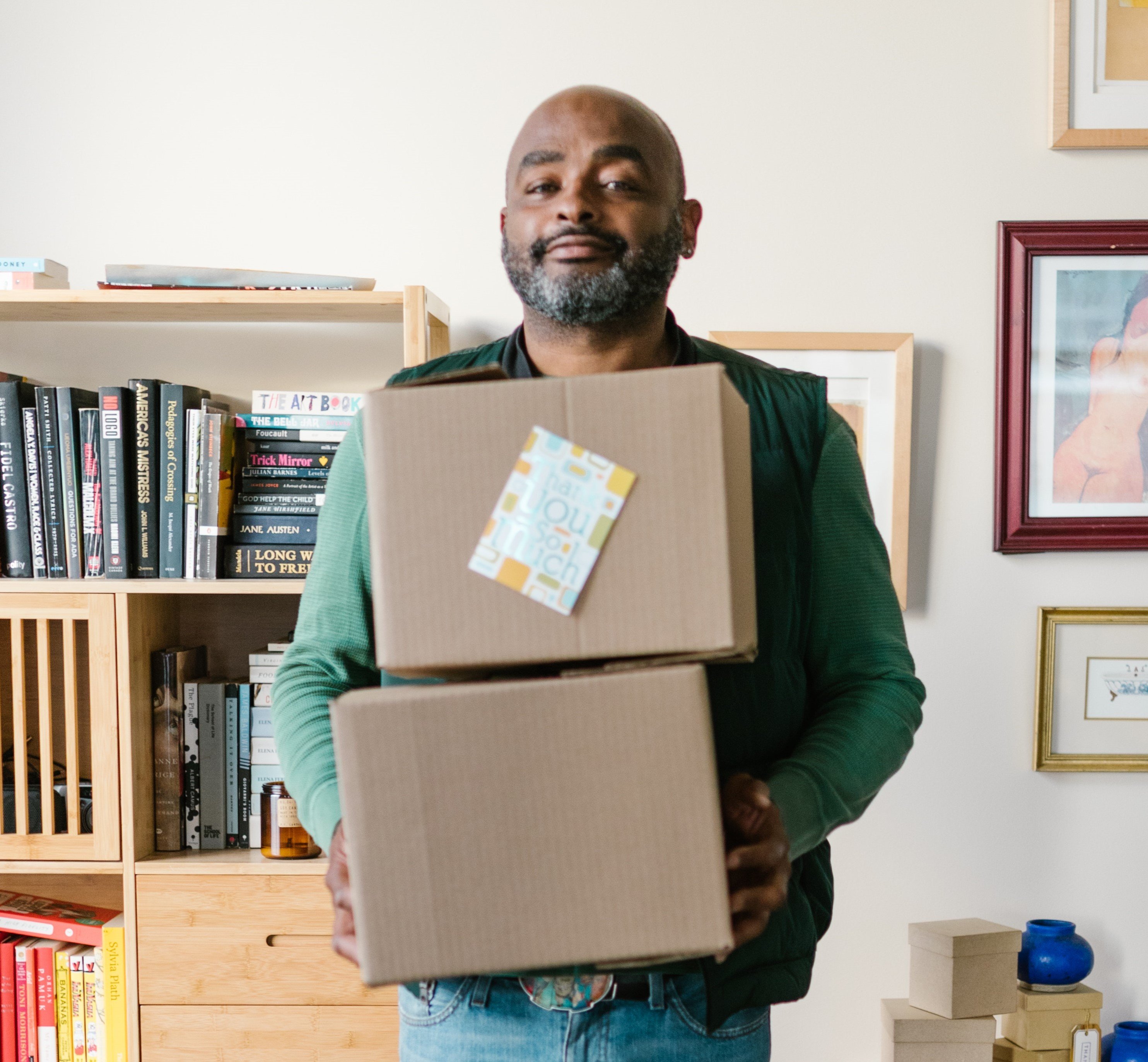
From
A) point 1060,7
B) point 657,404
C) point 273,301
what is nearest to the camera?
point 657,404

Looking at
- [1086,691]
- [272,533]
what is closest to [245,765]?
[272,533]

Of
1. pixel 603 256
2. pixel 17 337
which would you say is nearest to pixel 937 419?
pixel 603 256

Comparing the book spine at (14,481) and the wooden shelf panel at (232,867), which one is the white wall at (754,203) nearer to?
the book spine at (14,481)

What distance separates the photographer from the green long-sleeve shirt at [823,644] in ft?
2.86

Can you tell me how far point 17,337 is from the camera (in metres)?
1.79

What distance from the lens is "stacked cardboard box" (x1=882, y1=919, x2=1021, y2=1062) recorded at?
158 centimetres

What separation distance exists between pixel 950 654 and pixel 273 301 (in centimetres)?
124

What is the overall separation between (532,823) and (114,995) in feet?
4.01

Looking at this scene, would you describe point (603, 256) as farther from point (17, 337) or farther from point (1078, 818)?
point (1078, 818)

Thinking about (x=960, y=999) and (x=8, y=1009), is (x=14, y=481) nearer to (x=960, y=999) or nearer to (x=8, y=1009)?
(x=8, y=1009)

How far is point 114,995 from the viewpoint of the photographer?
1.53m

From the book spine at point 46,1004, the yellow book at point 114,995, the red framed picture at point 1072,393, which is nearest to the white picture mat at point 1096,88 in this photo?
the red framed picture at point 1072,393

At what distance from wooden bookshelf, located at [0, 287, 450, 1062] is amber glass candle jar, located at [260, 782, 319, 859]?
0.02m

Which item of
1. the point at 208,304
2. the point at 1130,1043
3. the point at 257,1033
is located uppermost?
the point at 208,304
